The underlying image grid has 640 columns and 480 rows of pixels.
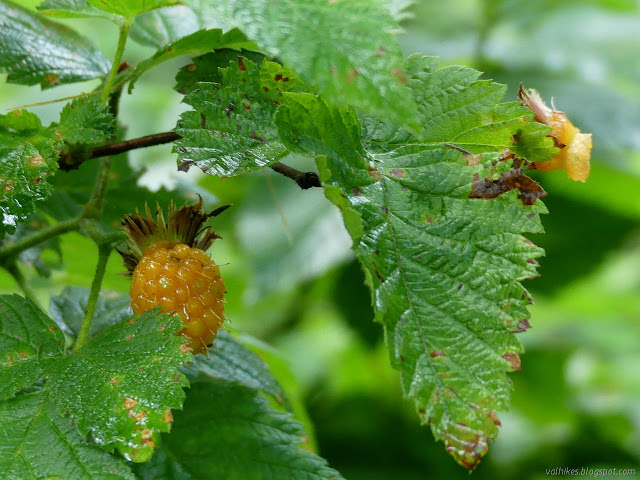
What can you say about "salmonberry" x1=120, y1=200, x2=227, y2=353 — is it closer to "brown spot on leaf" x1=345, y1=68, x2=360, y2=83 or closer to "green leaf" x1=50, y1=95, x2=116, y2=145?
"green leaf" x1=50, y1=95, x2=116, y2=145

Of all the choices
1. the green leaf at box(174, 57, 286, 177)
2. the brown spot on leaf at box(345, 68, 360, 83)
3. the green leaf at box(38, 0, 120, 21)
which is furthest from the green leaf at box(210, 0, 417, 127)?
the green leaf at box(38, 0, 120, 21)

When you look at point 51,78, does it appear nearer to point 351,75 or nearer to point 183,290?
point 183,290

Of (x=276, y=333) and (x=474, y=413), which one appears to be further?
(x=276, y=333)

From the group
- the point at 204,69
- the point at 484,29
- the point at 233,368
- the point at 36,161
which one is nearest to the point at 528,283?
the point at 484,29

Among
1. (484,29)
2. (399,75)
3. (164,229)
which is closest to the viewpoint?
(399,75)

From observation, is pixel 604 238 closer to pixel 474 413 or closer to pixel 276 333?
pixel 276 333

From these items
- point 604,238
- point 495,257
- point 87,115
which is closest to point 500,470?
point 604,238

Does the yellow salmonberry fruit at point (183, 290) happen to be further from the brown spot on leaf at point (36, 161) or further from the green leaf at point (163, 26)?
the green leaf at point (163, 26)
